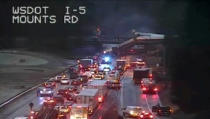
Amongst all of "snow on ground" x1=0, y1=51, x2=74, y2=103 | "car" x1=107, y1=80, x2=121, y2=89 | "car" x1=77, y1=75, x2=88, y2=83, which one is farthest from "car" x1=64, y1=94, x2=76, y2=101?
"car" x1=77, y1=75, x2=88, y2=83

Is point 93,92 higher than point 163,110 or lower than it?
higher

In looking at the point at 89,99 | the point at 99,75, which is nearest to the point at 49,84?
the point at 99,75

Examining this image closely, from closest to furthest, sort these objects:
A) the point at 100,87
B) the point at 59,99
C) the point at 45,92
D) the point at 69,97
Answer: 1. the point at 59,99
2. the point at 100,87
3. the point at 69,97
4. the point at 45,92

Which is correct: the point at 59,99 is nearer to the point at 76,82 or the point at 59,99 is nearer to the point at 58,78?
the point at 76,82

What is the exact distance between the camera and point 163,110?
18.3m

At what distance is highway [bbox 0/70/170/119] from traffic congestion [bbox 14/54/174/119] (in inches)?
2.0

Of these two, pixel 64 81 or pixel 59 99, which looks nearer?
pixel 59 99

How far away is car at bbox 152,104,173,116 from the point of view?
1759cm

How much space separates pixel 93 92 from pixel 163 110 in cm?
372

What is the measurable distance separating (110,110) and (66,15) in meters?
9.14

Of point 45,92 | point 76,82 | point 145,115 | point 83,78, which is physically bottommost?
point 145,115

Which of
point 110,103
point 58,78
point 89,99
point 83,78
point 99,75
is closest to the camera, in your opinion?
point 89,99

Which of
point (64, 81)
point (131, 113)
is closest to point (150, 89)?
point (64, 81)

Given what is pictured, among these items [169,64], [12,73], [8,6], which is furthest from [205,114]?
[12,73]
